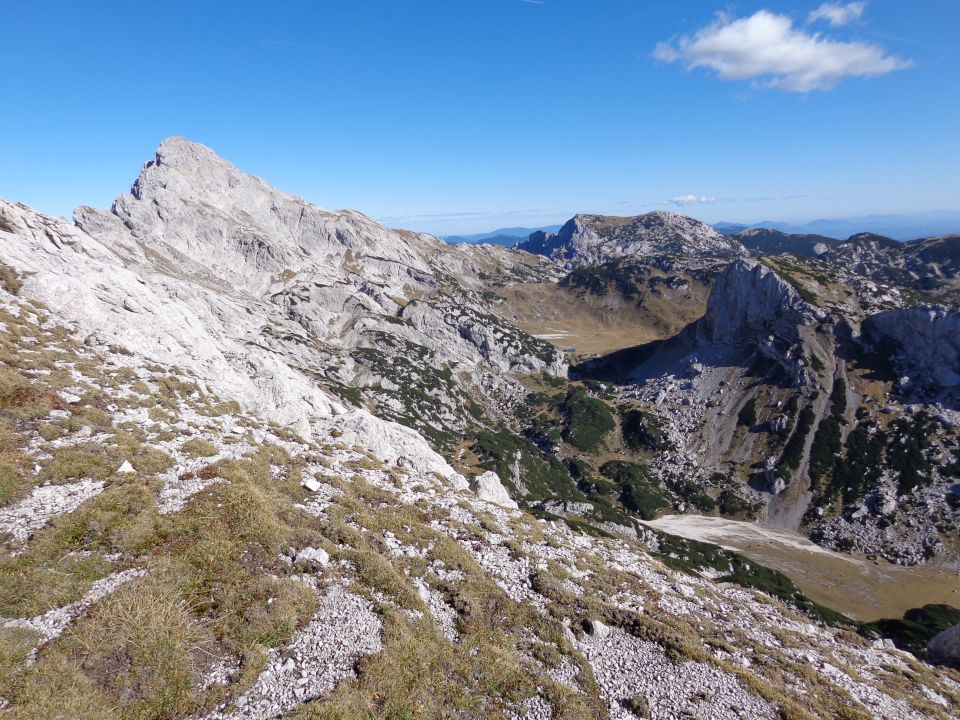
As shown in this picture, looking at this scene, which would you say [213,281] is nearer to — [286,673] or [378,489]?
[378,489]

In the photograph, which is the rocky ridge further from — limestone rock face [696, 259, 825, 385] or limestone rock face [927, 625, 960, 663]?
limestone rock face [696, 259, 825, 385]

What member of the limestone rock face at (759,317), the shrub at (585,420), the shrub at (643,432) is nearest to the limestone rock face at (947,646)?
the shrub at (643,432)

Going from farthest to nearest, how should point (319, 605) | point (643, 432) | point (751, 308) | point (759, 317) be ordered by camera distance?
point (751, 308) → point (759, 317) → point (643, 432) → point (319, 605)

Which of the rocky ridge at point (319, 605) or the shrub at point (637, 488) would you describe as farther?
the shrub at point (637, 488)

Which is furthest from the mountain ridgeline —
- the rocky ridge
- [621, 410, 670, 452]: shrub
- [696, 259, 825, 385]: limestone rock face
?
[696, 259, 825, 385]: limestone rock face

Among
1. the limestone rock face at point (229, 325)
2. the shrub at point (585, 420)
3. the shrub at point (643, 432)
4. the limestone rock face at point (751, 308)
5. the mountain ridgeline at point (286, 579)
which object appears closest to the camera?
the mountain ridgeline at point (286, 579)

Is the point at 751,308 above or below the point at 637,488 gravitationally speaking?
above

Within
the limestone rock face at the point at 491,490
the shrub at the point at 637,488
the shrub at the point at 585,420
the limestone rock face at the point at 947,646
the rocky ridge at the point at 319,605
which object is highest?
the rocky ridge at the point at 319,605

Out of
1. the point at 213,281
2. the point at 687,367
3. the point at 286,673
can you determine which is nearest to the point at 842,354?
the point at 687,367

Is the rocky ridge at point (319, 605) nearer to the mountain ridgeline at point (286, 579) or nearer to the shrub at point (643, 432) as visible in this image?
the mountain ridgeline at point (286, 579)

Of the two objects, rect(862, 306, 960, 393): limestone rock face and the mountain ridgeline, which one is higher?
the mountain ridgeline

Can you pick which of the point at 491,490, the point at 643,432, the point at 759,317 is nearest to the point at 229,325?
the point at 491,490

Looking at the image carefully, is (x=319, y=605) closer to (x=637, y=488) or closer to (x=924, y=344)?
(x=637, y=488)

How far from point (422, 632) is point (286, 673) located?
14.4 feet
